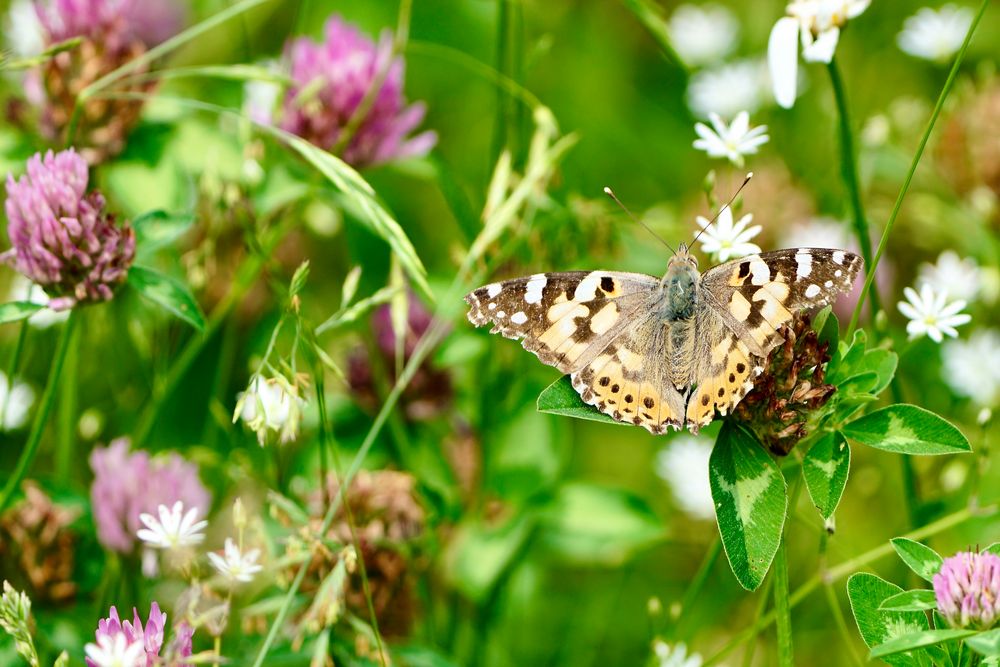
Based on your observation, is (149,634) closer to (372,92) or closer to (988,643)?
(988,643)

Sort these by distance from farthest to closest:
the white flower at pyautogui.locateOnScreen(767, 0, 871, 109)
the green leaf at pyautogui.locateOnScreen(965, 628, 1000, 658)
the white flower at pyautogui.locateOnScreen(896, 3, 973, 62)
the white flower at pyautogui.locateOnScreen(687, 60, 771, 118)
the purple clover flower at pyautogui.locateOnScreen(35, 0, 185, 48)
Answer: the white flower at pyautogui.locateOnScreen(687, 60, 771, 118), the white flower at pyautogui.locateOnScreen(896, 3, 973, 62), the purple clover flower at pyautogui.locateOnScreen(35, 0, 185, 48), the white flower at pyautogui.locateOnScreen(767, 0, 871, 109), the green leaf at pyautogui.locateOnScreen(965, 628, 1000, 658)

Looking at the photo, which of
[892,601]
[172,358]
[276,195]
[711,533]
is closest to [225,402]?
[172,358]

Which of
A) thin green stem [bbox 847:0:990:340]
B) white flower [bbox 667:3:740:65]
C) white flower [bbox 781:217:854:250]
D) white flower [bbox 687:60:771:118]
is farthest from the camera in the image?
white flower [bbox 667:3:740:65]

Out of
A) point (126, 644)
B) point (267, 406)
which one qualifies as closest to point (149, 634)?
point (126, 644)

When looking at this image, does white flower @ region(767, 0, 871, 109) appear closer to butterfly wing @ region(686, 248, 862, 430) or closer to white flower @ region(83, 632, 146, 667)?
butterfly wing @ region(686, 248, 862, 430)

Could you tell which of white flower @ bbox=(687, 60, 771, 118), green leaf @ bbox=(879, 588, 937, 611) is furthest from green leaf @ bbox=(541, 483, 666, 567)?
white flower @ bbox=(687, 60, 771, 118)

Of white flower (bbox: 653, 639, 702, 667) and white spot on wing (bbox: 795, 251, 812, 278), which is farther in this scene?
white flower (bbox: 653, 639, 702, 667)
